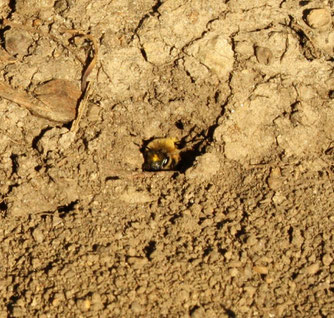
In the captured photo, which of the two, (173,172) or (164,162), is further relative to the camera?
(164,162)

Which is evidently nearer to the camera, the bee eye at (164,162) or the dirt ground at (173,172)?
the dirt ground at (173,172)

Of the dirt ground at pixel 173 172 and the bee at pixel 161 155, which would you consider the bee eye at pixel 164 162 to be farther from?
the dirt ground at pixel 173 172

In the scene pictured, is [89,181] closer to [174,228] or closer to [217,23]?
[174,228]

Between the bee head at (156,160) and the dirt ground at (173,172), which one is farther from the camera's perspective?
the bee head at (156,160)

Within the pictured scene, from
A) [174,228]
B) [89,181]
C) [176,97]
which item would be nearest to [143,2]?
[176,97]

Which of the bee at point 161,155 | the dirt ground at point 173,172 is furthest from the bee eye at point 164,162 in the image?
the dirt ground at point 173,172
